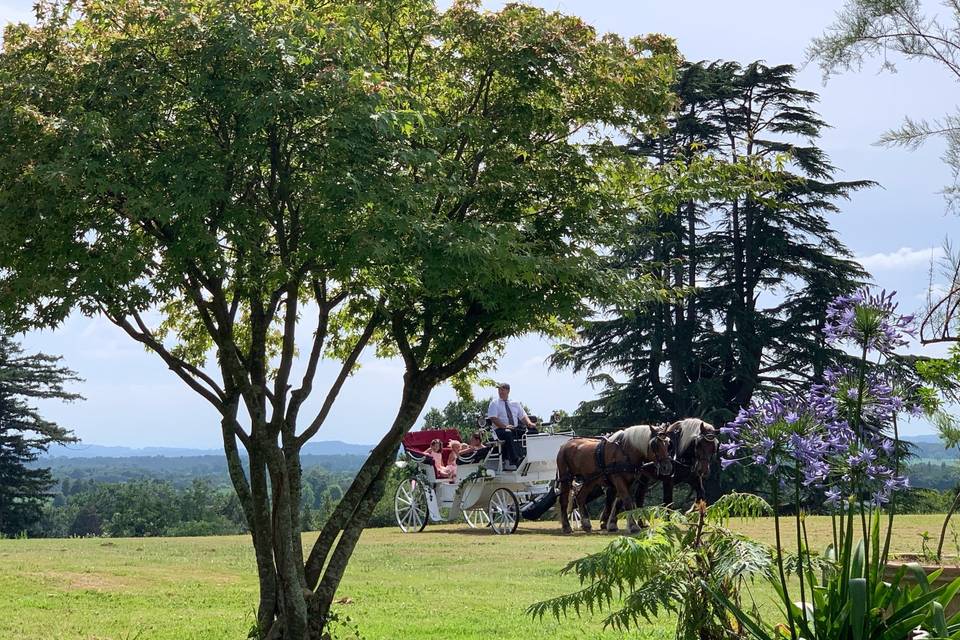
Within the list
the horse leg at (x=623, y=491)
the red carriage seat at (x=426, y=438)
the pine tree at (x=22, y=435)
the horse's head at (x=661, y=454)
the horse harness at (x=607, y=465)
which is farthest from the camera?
the pine tree at (x=22, y=435)

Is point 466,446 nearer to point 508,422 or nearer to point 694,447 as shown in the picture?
point 508,422

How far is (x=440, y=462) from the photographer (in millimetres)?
21984

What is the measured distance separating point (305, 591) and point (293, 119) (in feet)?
12.3

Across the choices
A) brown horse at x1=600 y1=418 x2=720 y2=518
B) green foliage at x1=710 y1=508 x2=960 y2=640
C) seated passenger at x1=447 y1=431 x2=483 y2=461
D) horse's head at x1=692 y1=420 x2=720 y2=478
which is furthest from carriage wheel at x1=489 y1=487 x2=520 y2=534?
green foliage at x1=710 y1=508 x2=960 y2=640

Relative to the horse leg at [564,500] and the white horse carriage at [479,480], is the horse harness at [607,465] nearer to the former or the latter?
the horse leg at [564,500]

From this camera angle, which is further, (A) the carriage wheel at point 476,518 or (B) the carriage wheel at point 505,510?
(A) the carriage wheel at point 476,518

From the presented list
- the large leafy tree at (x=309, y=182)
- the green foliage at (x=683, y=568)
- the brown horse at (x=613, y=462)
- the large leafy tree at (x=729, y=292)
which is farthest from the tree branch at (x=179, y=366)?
the large leafy tree at (x=729, y=292)

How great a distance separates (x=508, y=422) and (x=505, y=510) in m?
1.63

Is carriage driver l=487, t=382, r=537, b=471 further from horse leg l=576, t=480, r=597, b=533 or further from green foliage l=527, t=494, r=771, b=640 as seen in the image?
green foliage l=527, t=494, r=771, b=640

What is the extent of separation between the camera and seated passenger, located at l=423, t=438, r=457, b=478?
71.1 ft

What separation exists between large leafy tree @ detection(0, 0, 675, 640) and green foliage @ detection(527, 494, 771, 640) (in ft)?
6.79

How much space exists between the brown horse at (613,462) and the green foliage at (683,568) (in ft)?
40.0

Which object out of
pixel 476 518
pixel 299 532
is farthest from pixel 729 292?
pixel 299 532

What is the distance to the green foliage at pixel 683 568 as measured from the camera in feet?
22.2
